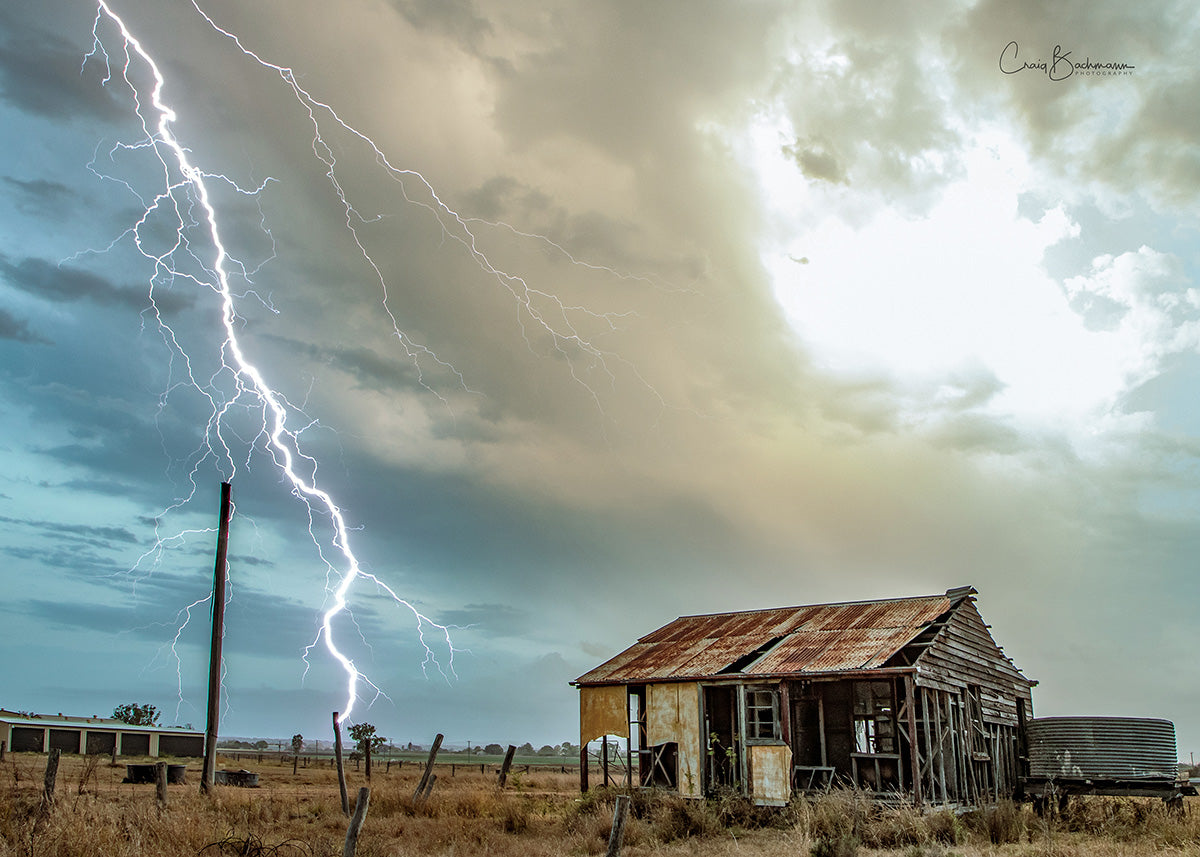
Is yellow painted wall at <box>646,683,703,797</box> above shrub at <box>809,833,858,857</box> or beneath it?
above

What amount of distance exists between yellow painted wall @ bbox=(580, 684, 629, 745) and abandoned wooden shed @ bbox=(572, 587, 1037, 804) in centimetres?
4

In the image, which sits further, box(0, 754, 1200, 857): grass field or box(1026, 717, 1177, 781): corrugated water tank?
box(1026, 717, 1177, 781): corrugated water tank

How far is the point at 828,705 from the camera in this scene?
22797mm

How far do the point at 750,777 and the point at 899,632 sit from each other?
500 cm

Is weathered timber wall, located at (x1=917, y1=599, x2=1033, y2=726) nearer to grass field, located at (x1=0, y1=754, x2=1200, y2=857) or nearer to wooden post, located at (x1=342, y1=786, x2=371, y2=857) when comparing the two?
grass field, located at (x1=0, y1=754, x2=1200, y2=857)

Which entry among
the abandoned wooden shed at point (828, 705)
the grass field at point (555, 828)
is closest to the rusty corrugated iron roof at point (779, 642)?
the abandoned wooden shed at point (828, 705)

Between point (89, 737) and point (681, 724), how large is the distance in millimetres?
38236

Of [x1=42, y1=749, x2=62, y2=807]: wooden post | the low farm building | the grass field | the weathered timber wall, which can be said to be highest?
the weathered timber wall

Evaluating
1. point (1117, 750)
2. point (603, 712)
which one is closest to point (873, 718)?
point (1117, 750)

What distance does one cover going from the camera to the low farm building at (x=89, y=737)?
44375 mm

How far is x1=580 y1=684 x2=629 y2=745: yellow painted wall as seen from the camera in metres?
23.6

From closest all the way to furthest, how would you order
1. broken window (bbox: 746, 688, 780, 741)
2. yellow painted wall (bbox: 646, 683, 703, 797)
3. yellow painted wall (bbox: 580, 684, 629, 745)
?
broken window (bbox: 746, 688, 780, 741), yellow painted wall (bbox: 646, 683, 703, 797), yellow painted wall (bbox: 580, 684, 629, 745)

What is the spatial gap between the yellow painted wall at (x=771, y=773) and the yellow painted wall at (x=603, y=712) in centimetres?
418

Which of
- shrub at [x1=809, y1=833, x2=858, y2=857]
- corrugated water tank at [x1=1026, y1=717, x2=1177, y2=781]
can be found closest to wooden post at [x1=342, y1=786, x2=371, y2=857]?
shrub at [x1=809, y1=833, x2=858, y2=857]
